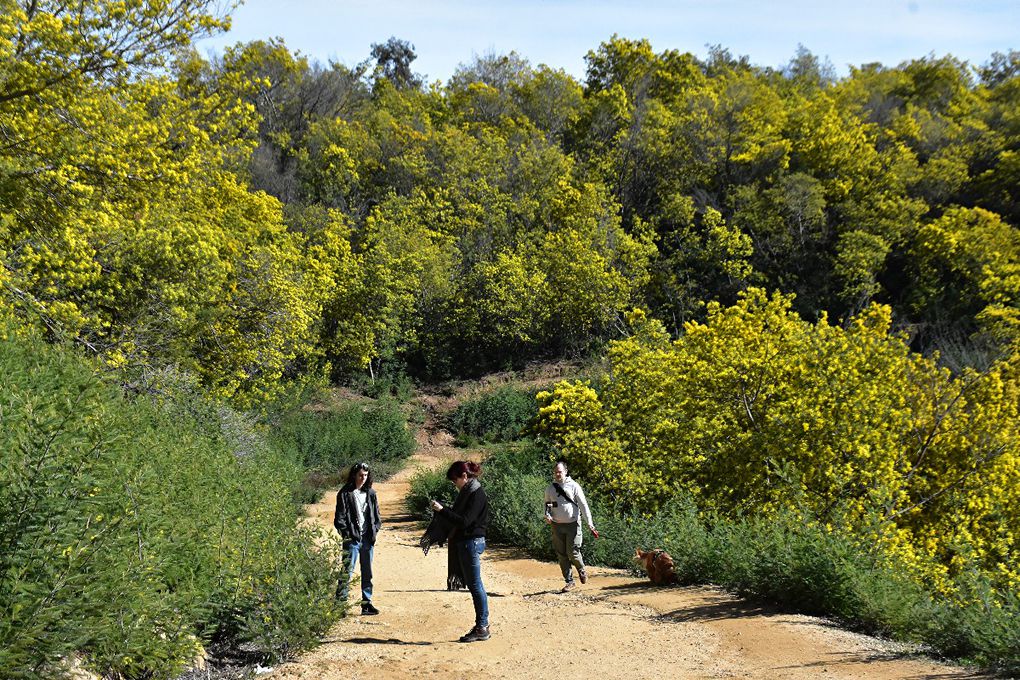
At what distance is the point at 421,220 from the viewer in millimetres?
44812

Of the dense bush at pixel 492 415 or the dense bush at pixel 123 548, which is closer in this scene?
→ the dense bush at pixel 123 548

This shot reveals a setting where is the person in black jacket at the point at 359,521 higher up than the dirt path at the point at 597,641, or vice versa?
the person in black jacket at the point at 359,521

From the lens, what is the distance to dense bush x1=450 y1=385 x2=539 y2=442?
113 ft

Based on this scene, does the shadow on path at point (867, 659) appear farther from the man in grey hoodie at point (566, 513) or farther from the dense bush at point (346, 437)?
the dense bush at point (346, 437)

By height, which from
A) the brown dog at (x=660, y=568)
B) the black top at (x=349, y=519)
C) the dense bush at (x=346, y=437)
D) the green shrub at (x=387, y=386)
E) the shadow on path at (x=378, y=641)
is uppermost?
the green shrub at (x=387, y=386)

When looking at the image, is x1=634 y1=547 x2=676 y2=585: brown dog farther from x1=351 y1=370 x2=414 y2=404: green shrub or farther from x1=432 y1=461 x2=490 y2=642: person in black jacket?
x1=351 y1=370 x2=414 y2=404: green shrub

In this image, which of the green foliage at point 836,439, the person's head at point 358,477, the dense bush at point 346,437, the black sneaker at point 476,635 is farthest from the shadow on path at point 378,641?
the dense bush at point 346,437

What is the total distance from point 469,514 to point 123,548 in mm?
3234

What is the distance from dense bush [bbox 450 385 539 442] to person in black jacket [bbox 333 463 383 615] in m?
24.2

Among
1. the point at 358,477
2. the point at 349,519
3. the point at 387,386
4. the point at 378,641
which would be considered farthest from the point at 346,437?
the point at 378,641

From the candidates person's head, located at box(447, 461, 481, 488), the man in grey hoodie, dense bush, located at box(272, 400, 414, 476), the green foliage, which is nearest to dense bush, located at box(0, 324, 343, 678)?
person's head, located at box(447, 461, 481, 488)

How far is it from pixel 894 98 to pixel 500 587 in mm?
49511

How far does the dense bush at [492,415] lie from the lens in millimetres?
34562

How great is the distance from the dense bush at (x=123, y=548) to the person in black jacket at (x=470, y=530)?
3.87 feet
